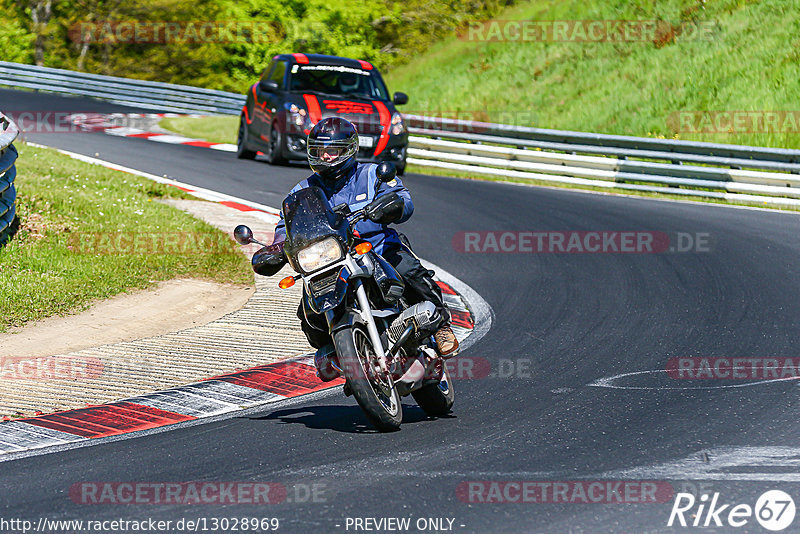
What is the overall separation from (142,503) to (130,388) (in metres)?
2.85

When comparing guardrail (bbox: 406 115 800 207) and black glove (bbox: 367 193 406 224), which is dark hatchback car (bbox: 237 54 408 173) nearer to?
guardrail (bbox: 406 115 800 207)

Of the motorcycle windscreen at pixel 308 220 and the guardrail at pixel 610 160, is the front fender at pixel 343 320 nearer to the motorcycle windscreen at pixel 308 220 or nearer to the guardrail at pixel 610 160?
the motorcycle windscreen at pixel 308 220

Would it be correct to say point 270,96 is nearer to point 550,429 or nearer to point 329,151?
point 329,151

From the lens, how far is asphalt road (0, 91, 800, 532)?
5172mm

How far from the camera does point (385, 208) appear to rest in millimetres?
6387

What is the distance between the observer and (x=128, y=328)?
9914 mm

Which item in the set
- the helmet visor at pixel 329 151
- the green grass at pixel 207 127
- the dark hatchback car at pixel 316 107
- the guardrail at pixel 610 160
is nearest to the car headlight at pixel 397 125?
the dark hatchback car at pixel 316 107

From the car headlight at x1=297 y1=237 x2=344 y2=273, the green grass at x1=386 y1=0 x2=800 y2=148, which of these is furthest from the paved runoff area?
the green grass at x1=386 y1=0 x2=800 y2=148

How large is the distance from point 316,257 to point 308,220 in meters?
0.23

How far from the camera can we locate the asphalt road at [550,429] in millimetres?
5172

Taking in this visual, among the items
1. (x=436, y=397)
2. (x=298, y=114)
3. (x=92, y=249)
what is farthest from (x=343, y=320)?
(x=298, y=114)

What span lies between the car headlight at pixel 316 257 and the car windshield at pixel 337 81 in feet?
44.4

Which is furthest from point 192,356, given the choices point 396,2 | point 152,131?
point 396,2

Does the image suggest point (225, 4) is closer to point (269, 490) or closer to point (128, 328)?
point (128, 328)
